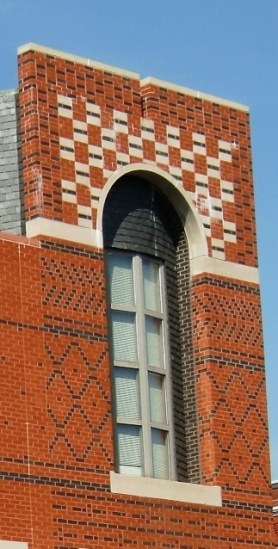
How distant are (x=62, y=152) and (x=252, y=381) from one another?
4.48 metres

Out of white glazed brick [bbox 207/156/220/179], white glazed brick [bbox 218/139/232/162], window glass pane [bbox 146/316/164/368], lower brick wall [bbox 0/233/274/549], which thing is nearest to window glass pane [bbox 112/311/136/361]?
window glass pane [bbox 146/316/164/368]

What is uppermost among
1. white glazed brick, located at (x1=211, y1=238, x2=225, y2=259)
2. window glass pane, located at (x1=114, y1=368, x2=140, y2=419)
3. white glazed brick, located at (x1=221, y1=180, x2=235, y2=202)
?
white glazed brick, located at (x1=221, y1=180, x2=235, y2=202)

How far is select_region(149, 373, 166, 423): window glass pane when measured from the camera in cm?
2603

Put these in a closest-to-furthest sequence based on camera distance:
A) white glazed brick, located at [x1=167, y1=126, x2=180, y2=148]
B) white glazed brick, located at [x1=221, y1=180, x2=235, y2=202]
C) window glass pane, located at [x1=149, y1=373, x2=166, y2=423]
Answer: window glass pane, located at [x1=149, y1=373, x2=166, y2=423]
white glazed brick, located at [x1=167, y1=126, x2=180, y2=148]
white glazed brick, located at [x1=221, y1=180, x2=235, y2=202]

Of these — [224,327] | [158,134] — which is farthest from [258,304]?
[158,134]

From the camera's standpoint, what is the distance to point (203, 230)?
27.1 metres

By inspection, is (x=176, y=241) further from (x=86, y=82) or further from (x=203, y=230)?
(x=86, y=82)

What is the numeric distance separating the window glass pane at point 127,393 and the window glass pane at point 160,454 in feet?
1.55

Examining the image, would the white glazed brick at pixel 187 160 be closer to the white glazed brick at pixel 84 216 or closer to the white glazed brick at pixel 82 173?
the white glazed brick at pixel 82 173

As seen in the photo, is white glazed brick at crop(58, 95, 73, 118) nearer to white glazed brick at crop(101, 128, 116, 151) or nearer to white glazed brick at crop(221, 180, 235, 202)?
white glazed brick at crop(101, 128, 116, 151)

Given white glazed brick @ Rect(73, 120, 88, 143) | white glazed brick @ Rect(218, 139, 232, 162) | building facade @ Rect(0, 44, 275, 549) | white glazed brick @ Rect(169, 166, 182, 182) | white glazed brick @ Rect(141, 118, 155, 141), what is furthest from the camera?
white glazed brick @ Rect(218, 139, 232, 162)

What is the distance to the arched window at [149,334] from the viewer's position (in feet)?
84.2

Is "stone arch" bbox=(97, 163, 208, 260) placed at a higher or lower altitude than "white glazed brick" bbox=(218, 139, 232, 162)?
lower

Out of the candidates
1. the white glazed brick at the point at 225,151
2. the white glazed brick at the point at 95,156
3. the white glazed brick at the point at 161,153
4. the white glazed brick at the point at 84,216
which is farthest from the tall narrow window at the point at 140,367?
the white glazed brick at the point at 225,151
